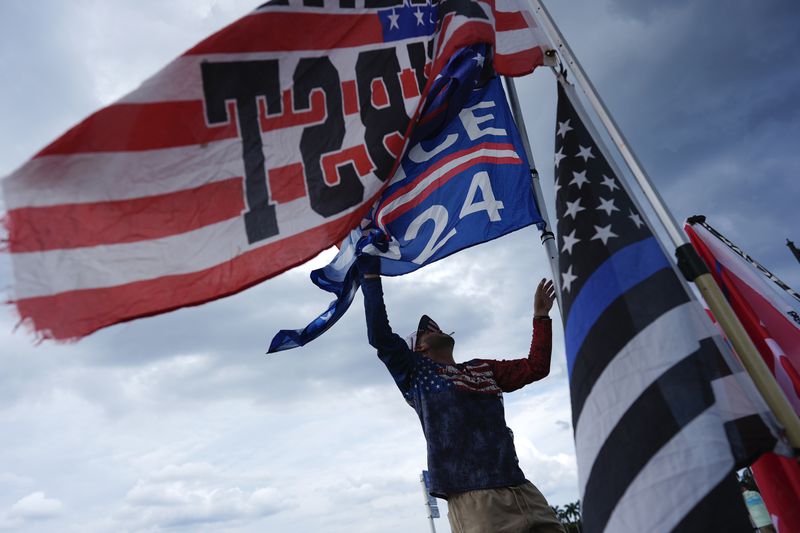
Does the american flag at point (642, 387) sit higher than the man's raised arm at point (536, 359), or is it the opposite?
the man's raised arm at point (536, 359)

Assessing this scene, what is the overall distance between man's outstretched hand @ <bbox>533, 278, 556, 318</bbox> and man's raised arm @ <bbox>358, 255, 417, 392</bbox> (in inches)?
42.3

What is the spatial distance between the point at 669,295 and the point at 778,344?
2.23 metres

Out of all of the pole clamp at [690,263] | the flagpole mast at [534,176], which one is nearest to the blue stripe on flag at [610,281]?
the pole clamp at [690,263]

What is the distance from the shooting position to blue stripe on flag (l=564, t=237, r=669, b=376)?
2.86m

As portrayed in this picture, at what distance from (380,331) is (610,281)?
179 centimetres

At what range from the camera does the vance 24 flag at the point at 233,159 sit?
11.1 feet

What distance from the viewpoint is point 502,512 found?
3949 mm

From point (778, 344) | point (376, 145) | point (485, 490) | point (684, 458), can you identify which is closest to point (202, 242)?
point (376, 145)

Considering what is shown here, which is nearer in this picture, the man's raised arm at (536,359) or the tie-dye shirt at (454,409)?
the tie-dye shirt at (454,409)

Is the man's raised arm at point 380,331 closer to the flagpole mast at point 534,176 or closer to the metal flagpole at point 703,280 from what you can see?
the flagpole mast at point 534,176

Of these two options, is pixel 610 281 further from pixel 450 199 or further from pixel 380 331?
pixel 450 199

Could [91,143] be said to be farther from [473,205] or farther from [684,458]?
[684,458]

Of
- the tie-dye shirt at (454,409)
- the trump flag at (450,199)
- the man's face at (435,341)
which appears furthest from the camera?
the man's face at (435,341)

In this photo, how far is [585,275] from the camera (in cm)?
301
